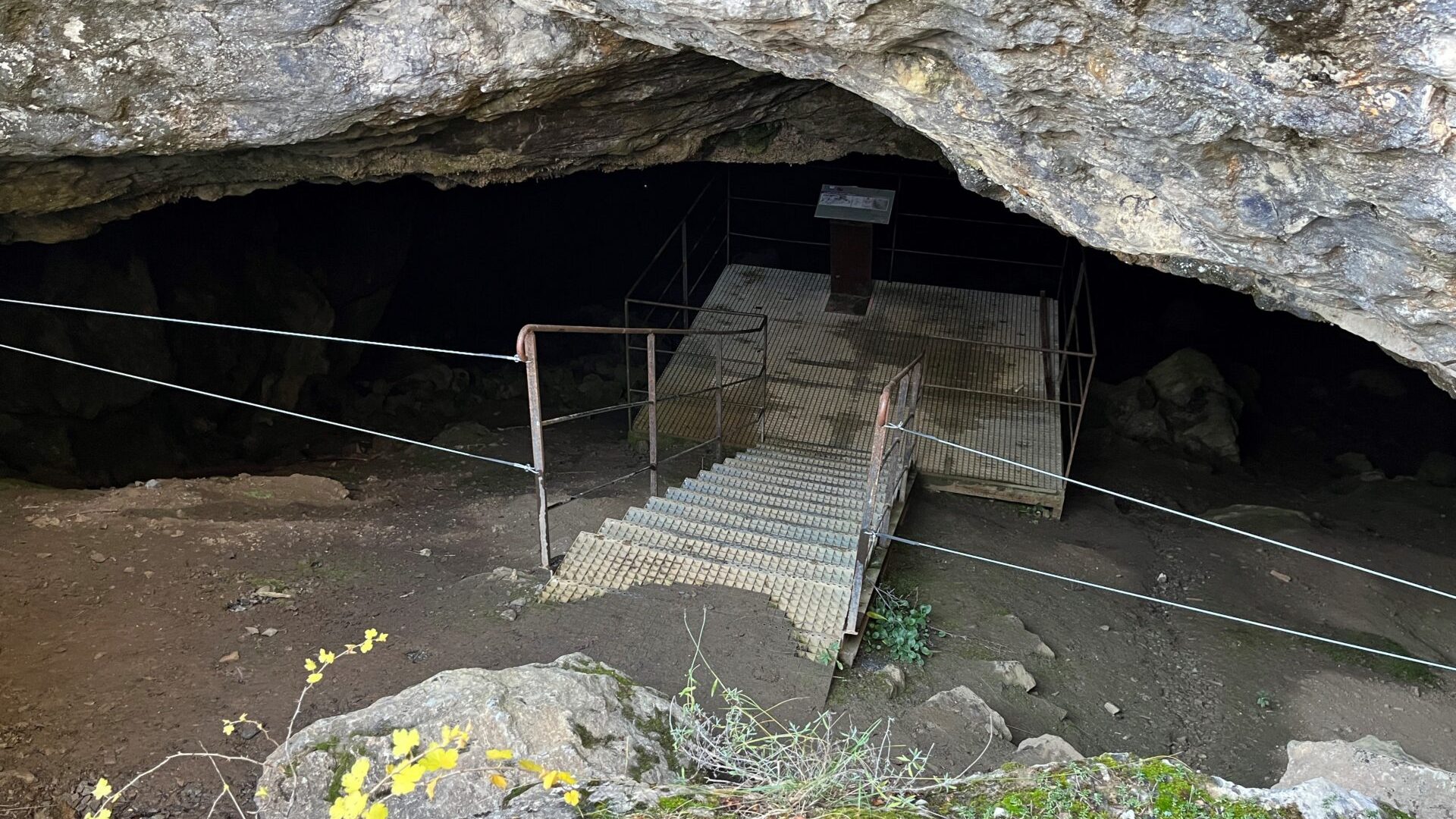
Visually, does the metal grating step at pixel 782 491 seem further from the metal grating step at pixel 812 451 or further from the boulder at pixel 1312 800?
the boulder at pixel 1312 800

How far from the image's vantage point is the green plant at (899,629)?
4316 mm

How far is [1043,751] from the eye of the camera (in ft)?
11.1

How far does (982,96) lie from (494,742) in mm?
2727

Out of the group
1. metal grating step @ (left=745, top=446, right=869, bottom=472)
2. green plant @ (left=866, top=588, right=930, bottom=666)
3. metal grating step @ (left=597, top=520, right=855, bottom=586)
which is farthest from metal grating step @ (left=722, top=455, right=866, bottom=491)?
metal grating step @ (left=597, top=520, right=855, bottom=586)

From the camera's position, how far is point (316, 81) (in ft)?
13.4

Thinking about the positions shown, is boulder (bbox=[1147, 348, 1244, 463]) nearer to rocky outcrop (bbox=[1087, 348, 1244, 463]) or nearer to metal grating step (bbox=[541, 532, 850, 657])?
rocky outcrop (bbox=[1087, 348, 1244, 463])

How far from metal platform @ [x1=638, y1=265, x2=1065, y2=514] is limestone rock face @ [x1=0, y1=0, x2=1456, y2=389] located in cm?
282

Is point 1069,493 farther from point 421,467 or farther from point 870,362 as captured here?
point 421,467

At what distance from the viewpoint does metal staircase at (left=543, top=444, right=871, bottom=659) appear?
3.94m

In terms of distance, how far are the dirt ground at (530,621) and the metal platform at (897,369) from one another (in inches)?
22.6

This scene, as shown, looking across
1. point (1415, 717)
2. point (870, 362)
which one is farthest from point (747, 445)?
point (1415, 717)

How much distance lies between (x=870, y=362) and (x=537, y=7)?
5109 millimetres

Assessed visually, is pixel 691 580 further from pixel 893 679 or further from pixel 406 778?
pixel 406 778

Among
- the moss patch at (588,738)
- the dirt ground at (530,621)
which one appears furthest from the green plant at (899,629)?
the moss patch at (588,738)
